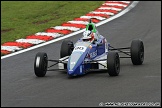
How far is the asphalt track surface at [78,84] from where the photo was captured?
10625 mm

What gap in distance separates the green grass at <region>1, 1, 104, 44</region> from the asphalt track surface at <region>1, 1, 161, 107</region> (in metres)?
2.82

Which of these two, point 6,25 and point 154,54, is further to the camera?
Result: point 6,25

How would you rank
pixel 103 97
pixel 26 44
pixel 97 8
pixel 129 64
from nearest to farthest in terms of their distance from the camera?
1. pixel 103 97
2. pixel 129 64
3. pixel 26 44
4. pixel 97 8

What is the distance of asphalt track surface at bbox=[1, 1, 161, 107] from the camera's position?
10625mm

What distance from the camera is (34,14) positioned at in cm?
2353

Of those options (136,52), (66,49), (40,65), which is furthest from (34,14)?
(40,65)

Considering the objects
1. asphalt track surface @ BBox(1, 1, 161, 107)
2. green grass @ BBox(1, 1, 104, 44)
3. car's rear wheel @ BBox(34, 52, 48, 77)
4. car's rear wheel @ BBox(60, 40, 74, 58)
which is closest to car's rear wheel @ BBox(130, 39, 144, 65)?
asphalt track surface @ BBox(1, 1, 161, 107)

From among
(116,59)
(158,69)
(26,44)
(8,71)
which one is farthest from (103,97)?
(26,44)

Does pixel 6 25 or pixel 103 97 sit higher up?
pixel 6 25

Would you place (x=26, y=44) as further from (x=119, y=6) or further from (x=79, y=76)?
(x=119, y=6)

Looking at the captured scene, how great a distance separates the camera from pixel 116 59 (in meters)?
12.7

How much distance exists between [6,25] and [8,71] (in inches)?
291

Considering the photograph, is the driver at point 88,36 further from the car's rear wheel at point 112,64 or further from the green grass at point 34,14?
the green grass at point 34,14

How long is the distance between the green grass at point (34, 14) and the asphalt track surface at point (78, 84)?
2.82 metres
